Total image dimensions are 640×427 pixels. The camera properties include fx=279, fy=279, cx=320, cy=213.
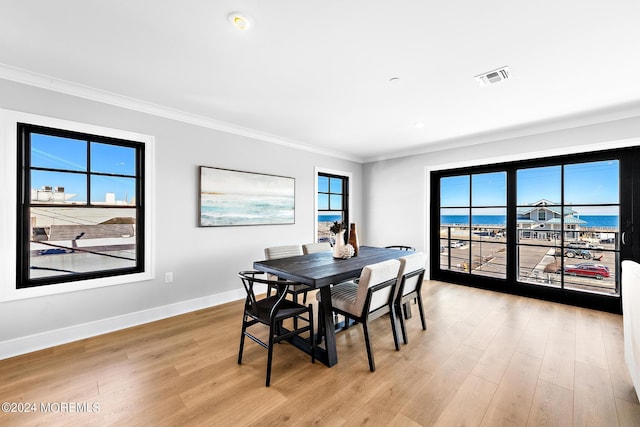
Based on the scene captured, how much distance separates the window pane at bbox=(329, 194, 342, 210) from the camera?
5.36 m

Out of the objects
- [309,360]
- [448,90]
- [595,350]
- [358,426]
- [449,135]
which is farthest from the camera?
[449,135]

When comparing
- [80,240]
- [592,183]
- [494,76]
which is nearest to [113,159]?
[80,240]

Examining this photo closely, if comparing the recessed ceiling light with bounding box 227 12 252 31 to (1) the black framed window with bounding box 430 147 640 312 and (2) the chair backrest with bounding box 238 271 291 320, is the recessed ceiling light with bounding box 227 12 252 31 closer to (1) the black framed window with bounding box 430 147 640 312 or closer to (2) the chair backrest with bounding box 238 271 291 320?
(2) the chair backrest with bounding box 238 271 291 320

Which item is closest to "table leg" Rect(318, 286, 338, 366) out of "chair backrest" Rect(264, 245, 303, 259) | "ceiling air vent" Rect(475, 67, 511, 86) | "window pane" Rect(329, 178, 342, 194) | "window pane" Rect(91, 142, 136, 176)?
"chair backrest" Rect(264, 245, 303, 259)

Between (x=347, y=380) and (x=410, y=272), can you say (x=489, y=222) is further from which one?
(x=347, y=380)

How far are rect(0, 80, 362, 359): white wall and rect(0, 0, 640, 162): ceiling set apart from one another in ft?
0.64

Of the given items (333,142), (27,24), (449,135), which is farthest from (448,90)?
(27,24)

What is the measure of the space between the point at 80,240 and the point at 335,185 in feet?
12.7

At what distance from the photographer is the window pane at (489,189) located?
4.29 m

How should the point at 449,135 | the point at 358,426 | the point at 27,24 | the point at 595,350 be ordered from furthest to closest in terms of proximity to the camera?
the point at 449,135, the point at 595,350, the point at 27,24, the point at 358,426

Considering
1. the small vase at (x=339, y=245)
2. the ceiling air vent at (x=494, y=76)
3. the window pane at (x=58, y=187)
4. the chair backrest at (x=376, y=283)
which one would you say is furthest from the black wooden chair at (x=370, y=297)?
the window pane at (x=58, y=187)

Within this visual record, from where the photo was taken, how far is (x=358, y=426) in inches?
64.0

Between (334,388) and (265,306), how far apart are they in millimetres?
809

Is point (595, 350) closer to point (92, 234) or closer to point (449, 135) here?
point (449, 135)
